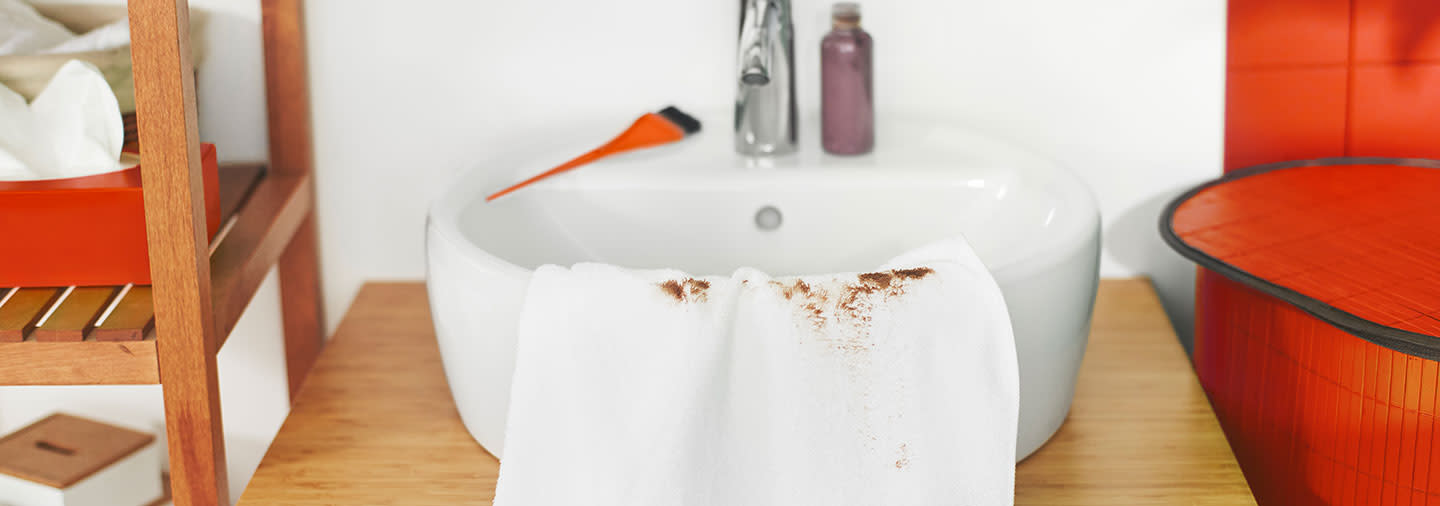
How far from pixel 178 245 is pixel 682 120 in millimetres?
543

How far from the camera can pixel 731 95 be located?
127 centimetres

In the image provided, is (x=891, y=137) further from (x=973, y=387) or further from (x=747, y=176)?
(x=973, y=387)

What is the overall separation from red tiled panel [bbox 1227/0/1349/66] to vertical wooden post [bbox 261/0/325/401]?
97 cm

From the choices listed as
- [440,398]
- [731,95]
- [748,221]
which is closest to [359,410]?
[440,398]

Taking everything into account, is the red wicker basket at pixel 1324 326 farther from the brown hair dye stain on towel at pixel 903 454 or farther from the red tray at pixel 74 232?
the red tray at pixel 74 232

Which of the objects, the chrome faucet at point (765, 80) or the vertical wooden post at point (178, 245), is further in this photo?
the chrome faucet at point (765, 80)

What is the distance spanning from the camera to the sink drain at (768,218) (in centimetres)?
115

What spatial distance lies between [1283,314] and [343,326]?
35.1 inches

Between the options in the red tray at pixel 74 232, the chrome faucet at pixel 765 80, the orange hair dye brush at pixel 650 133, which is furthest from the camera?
the orange hair dye brush at pixel 650 133

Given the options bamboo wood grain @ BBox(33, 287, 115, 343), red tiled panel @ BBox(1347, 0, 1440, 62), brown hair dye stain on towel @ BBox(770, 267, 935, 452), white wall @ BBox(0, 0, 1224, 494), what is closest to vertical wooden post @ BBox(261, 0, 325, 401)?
white wall @ BBox(0, 0, 1224, 494)

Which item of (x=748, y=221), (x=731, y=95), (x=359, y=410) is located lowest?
(x=359, y=410)

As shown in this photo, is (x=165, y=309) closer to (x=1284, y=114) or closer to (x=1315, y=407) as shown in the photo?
(x=1315, y=407)

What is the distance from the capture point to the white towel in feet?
2.54

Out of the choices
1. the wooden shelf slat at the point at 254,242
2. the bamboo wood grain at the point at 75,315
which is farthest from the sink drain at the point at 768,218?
the bamboo wood grain at the point at 75,315
